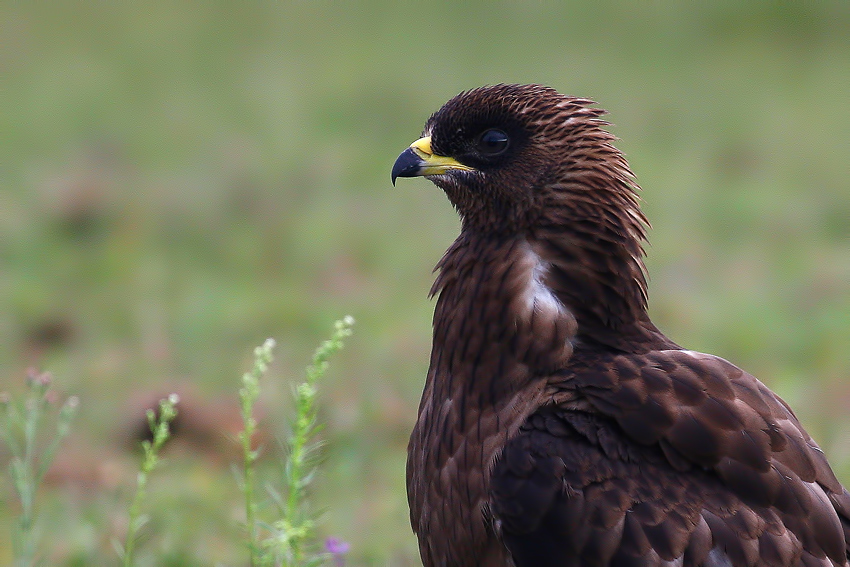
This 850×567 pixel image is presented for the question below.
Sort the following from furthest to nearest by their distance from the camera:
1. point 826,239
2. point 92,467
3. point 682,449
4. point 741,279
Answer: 1. point 826,239
2. point 741,279
3. point 92,467
4. point 682,449

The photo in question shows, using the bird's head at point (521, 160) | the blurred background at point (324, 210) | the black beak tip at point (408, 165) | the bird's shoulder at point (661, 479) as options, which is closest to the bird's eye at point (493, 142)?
the bird's head at point (521, 160)

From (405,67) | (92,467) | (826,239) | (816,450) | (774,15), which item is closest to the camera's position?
(816,450)

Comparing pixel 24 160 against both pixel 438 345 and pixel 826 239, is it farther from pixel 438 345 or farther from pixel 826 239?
pixel 438 345

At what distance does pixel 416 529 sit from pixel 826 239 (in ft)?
21.0

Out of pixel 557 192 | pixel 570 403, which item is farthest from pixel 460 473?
pixel 557 192

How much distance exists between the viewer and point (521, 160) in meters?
3.77

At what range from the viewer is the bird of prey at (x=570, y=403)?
10.7ft

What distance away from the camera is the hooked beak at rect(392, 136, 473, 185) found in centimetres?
392

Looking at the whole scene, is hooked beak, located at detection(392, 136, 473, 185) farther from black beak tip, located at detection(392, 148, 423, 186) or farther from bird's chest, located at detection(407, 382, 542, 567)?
bird's chest, located at detection(407, 382, 542, 567)

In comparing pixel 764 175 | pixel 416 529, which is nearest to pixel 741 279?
A: pixel 764 175

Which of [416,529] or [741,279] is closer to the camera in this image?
[416,529]

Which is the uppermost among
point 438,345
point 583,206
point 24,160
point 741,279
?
point 583,206

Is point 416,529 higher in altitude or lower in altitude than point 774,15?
lower

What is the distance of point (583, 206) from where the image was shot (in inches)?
147
